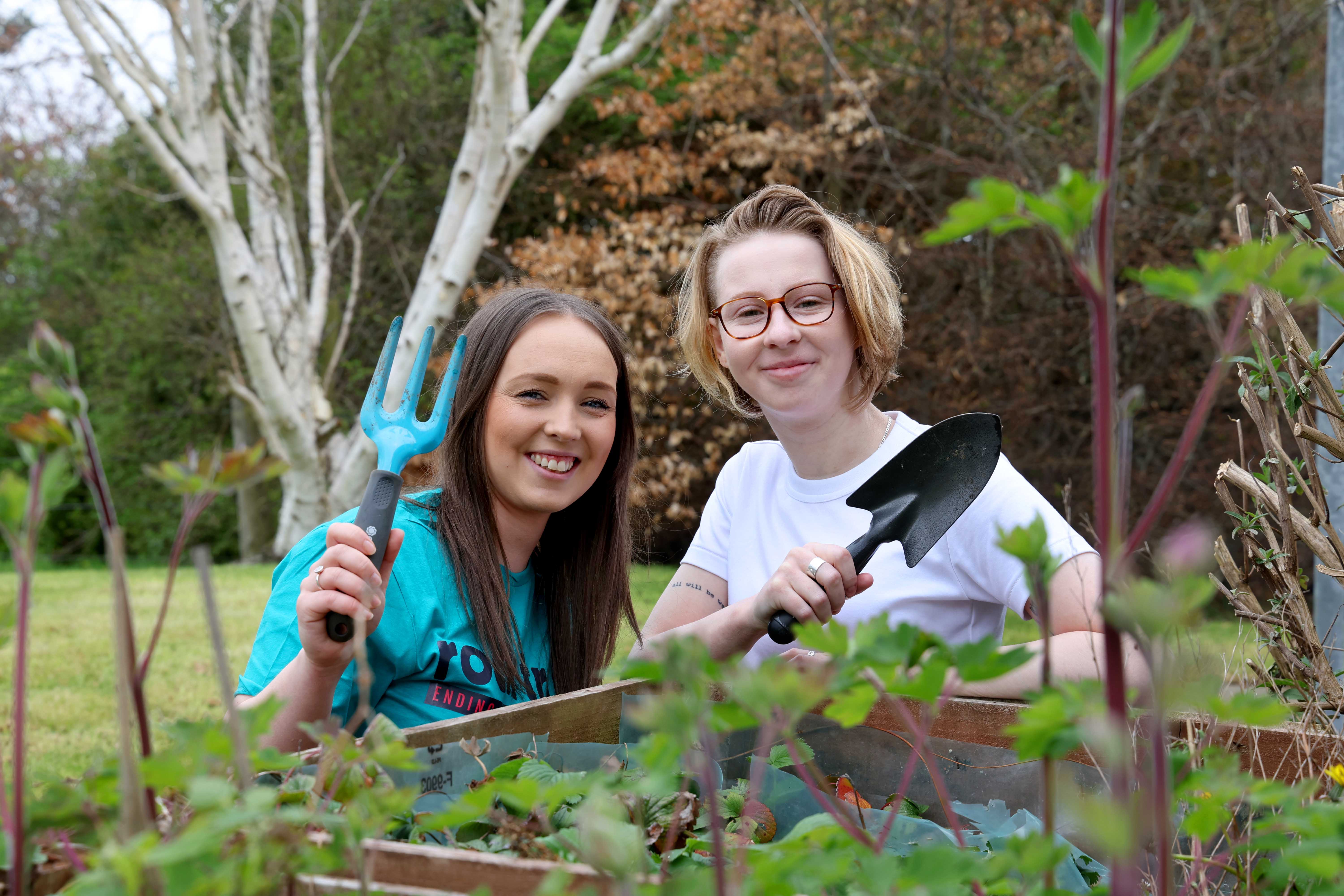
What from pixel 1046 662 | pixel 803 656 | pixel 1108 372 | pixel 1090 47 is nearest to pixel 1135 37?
pixel 1090 47

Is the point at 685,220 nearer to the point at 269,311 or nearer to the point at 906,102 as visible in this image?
the point at 906,102

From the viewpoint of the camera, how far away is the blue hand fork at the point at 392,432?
1276mm

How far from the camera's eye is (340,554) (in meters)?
1.22

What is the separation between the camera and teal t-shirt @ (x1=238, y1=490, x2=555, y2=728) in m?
1.58

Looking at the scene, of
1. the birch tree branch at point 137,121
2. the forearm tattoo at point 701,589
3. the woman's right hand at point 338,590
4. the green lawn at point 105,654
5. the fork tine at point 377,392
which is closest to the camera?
the woman's right hand at point 338,590

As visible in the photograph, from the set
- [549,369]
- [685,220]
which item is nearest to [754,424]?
[685,220]

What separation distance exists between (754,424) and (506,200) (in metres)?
4.83

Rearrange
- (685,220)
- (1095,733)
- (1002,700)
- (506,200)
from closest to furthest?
1. (1095,733)
2. (1002,700)
3. (685,220)
4. (506,200)

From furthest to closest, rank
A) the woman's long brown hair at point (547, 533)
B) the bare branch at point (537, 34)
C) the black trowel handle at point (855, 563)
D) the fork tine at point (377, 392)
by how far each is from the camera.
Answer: the bare branch at point (537, 34)
the woman's long brown hair at point (547, 533)
the fork tine at point (377, 392)
the black trowel handle at point (855, 563)

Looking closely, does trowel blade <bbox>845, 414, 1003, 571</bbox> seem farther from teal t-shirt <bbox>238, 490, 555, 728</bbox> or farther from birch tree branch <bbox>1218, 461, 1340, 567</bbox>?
teal t-shirt <bbox>238, 490, 555, 728</bbox>

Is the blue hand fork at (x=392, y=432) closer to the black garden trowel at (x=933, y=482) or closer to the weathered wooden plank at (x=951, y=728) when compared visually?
the weathered wooden plank at (x=951, y=728)

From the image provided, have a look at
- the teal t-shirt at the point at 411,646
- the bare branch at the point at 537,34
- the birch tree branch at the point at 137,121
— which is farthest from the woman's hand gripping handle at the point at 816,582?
the birch tree branch at the point at 137,121

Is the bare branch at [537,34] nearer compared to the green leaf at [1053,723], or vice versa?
the green leaf at [1053,723]

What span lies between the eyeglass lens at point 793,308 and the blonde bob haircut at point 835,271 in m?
0.04
